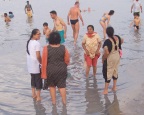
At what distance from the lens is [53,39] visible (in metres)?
5.97

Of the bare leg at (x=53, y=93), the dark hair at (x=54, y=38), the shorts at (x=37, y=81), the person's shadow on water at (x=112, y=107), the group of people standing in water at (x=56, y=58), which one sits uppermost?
the dark hair at (x=54, y=38)

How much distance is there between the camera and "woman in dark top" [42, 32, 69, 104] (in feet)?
19.7

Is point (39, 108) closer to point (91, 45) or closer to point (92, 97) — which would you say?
point (92, 97)

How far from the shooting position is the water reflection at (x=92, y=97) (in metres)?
6.50

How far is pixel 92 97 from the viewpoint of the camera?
720cm

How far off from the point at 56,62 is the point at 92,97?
1.61m

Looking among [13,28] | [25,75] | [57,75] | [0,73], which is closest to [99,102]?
[57,75]

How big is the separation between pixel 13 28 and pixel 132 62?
10.2 metres

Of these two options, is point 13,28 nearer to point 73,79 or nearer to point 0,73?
point 0,73

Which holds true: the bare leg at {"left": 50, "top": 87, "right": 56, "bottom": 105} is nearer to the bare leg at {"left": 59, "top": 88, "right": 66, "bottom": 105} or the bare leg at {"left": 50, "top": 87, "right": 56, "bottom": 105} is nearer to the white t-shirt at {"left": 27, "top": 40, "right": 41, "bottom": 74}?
the bare leg at {"left": 59, "top": 88, "right": 66, "bottom": 105}

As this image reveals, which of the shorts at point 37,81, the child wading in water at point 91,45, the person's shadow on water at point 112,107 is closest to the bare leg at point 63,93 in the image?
the shorts at point 37,81

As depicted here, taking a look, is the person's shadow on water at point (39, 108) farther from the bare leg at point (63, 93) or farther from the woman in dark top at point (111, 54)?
the woman in dark top at point (111, 54)

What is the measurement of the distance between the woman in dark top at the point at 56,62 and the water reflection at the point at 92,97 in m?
0.80

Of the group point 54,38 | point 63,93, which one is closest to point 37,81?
point 63,93
